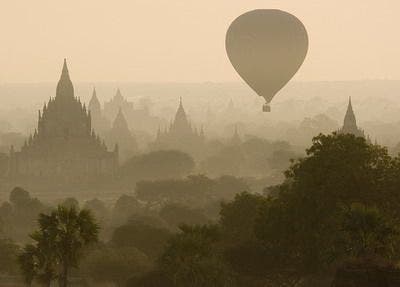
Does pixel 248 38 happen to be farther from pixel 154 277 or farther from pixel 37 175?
pixel 154 277

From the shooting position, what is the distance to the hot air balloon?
432 feet

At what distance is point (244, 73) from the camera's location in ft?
451

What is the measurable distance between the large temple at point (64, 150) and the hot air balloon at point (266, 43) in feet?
120

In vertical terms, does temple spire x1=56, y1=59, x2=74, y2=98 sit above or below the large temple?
above

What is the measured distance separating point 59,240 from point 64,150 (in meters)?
115

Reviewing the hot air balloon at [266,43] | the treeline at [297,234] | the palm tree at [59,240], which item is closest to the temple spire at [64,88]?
the hot air balloon at [266,43]

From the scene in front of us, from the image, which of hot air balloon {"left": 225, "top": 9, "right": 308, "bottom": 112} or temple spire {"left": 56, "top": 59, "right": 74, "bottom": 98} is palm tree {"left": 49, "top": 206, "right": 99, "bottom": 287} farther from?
temple spire {"left": 56, "top": 59, "right": 74, "bottom": 98}

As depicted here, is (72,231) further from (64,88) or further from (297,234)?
(64,88)

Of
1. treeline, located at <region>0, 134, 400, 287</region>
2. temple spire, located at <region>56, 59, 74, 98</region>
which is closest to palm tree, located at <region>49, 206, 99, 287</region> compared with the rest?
treeline, located at <region>0, 134, 400, 287</region>

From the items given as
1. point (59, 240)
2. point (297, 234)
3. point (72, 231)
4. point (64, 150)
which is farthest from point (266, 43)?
point (59, 240)

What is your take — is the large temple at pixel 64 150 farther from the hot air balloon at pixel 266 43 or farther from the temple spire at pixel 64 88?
the hot air balloon at pixel 266 43

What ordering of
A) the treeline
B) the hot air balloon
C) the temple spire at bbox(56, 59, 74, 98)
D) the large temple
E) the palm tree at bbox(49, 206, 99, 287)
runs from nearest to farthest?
the palm tree at bbox(49, 206, 99, 287) → the treeline → the hot air balloon → the large temple → the temple spire at bbox(56, 59, 74, 98)

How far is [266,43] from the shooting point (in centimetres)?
13262

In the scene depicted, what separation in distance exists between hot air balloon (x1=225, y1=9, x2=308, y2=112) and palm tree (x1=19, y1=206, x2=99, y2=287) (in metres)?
80.0
